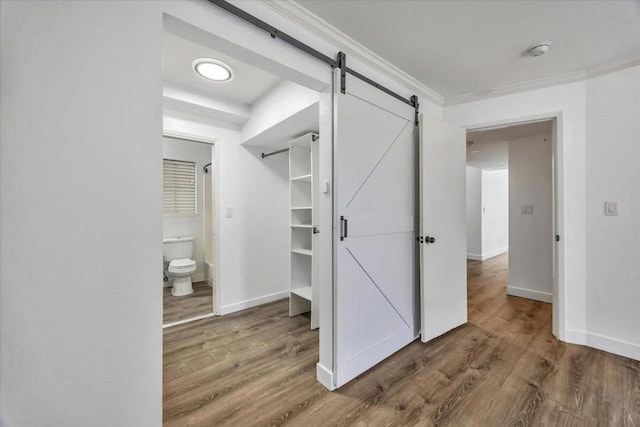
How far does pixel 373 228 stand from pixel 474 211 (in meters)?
5.17

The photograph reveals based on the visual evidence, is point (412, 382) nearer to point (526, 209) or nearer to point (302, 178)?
point (302, 178)

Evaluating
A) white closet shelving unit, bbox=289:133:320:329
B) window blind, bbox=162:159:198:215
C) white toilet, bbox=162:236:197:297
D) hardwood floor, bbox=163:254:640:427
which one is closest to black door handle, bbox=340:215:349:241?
hardwood floor, bbox=163:254:640:427

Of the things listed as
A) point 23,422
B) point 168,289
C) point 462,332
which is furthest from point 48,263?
point 168,289

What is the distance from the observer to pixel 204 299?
3.63 metres

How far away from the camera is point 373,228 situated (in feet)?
6.62

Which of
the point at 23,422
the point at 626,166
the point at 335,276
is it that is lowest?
the point at 23,422

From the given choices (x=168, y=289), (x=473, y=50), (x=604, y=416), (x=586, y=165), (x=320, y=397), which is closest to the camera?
(x=604, y=416)

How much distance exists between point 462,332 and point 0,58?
136 inches

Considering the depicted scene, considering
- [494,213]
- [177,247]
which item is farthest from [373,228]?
[494,213]

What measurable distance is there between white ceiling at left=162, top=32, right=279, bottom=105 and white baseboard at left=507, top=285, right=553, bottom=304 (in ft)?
13.5

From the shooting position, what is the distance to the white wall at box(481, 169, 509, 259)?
6137 millimetres

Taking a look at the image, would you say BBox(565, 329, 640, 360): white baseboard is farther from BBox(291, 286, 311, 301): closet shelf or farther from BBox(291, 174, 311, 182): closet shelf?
BBox(291, 174, 311, 182): closet shelf

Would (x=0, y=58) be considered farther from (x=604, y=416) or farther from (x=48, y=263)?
(x=604, y=416)

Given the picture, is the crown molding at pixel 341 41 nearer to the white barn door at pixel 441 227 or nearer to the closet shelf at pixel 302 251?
the white barn door at pixel 441 227
